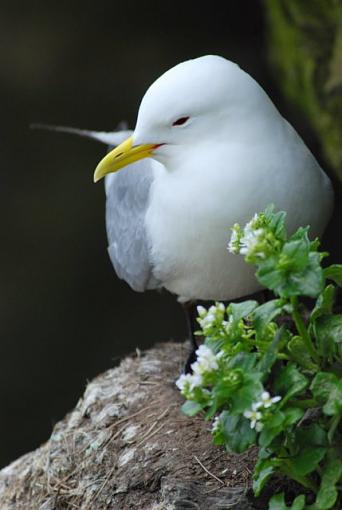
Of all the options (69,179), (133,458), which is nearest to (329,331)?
(133,458)

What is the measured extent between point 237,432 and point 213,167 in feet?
3.02

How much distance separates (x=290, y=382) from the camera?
218 centimetres

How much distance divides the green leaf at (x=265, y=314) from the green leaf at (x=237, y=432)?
0.65 feet

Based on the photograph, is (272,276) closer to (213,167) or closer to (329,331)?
(329,331)

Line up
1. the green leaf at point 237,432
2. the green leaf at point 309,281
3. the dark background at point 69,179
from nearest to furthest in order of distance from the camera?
the green leaf at point 309,281 → the green leaf at point 237,432 → the dark background at point 69,179

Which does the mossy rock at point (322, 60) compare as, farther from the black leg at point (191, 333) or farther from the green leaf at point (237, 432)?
the green leaf at point (237, 432)

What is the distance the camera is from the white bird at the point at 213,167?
2.79m

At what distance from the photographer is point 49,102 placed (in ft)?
18.9

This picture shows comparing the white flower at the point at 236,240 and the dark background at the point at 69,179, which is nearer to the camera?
the white flower at the point at 236,240

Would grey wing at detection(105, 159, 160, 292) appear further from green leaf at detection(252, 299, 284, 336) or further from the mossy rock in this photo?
green leaf at detection(252, 299, 284, 336)

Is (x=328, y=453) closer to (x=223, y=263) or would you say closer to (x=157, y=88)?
(x=223, y=263)

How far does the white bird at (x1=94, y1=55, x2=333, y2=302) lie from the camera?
279 centimetres

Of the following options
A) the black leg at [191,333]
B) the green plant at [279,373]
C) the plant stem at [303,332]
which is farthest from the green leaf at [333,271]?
the black leg at [191,333]

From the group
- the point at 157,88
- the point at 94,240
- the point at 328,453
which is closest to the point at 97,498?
the point at 328,453
